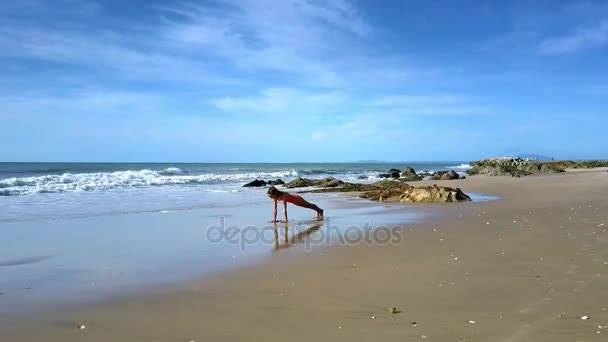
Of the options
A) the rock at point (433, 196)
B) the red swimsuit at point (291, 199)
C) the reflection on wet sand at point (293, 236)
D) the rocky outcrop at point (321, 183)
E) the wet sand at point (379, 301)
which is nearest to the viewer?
the wet sand at point (379, 301)

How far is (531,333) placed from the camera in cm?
445

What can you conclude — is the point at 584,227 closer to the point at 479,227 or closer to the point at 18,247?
the point at 479,227

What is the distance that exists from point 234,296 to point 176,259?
2427mm

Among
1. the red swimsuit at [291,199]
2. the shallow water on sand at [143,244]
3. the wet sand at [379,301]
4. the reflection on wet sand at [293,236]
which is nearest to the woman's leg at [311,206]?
the red swimsuit at [291,199]

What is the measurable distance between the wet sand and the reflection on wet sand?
54 centimetres

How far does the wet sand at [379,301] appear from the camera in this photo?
4574mm

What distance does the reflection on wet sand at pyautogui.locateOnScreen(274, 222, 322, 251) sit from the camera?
9.37 metres

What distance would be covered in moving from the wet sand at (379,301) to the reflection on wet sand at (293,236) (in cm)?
54

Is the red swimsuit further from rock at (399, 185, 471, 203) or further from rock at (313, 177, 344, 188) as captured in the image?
rock at (313, 177, 344, 188)

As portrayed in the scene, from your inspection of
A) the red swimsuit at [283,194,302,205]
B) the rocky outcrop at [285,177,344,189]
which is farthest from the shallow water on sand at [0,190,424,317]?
the rocky outcrop at [285,177,344,189]

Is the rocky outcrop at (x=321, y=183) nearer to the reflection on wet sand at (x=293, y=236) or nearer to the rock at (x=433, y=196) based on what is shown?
the rock at (x=433, y=196)

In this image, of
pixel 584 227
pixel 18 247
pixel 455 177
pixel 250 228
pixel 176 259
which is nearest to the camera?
pixel 176 259

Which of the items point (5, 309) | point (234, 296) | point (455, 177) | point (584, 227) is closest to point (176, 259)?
point (234, 296)

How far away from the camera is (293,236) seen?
412 inches
